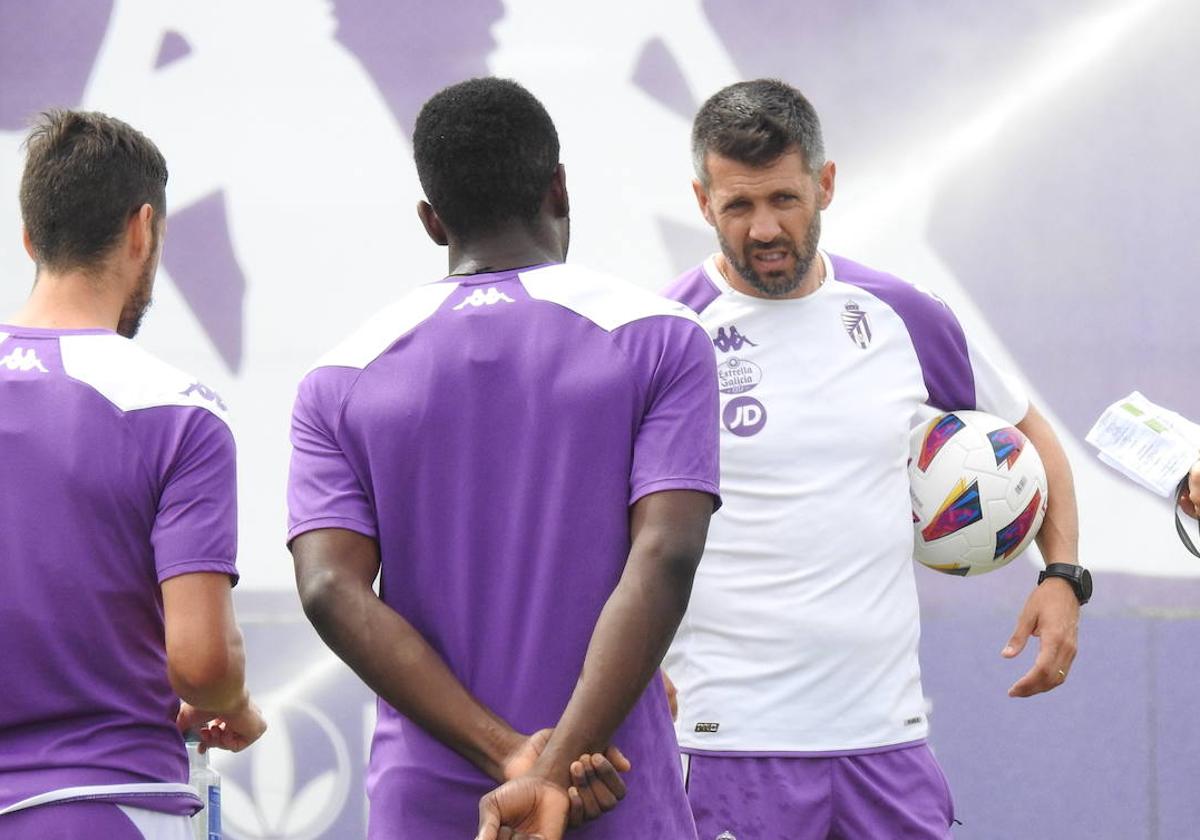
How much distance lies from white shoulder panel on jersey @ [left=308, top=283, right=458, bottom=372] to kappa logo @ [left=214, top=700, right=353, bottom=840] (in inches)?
109

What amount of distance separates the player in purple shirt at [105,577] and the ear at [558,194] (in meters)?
0.55

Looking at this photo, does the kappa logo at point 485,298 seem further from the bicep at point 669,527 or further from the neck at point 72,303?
the neck at point 72,303

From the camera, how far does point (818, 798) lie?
2.81 m

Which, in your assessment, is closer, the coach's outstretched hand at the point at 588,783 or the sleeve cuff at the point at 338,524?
the coach's outstretched hand at the point at 588,783

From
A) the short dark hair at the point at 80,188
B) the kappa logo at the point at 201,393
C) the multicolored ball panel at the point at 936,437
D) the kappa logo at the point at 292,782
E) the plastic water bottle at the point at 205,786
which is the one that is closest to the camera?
the kappa logo at the point at 201,393

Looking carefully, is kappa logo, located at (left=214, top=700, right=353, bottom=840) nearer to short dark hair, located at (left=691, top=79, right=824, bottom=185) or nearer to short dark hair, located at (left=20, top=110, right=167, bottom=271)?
short dark hair, located at (left=691, top=79, right=824, bottom=185)

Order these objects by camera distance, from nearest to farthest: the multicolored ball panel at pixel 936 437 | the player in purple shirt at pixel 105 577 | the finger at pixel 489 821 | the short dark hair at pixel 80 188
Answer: the finger at pixel 489 821 → the player in purple shirt at pixel 105 577 → the short dark hair at pixel 80 188 → the multicolored ball panel at pixel 936 437

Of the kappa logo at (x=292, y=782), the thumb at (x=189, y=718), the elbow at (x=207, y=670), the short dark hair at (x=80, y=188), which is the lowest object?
the kappa logo at (x=292, y=782)

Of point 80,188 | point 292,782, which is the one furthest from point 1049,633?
point 292,782

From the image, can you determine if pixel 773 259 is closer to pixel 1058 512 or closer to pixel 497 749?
pixel 1058 512

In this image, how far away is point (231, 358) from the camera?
15.7ft

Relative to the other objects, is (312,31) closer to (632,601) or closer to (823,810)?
(823,810)

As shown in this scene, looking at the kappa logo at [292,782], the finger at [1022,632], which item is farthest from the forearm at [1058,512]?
the kappa logo at [292,782]

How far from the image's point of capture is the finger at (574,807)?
1920 millimetres
